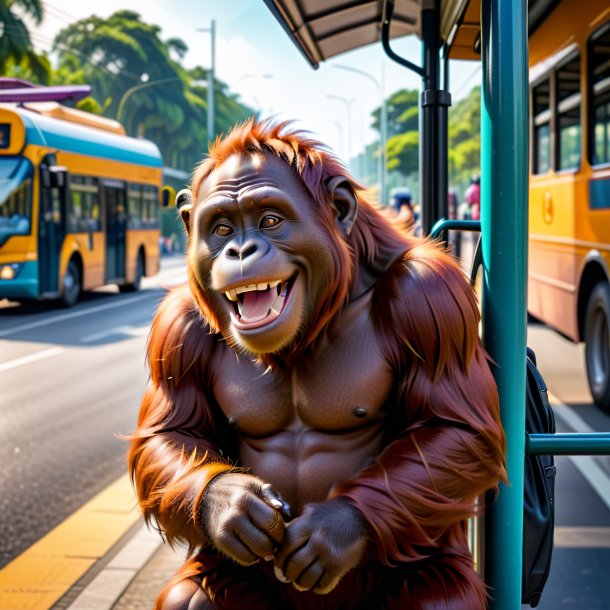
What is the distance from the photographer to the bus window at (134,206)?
18.8 m

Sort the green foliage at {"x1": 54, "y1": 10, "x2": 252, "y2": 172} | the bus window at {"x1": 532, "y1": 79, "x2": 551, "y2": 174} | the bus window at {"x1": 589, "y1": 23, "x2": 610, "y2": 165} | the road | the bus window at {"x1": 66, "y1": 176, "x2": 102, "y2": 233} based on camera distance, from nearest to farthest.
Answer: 1. the road
2. the bus window at {"x1": 589, "y1": 23, "x2": 610, "y2": 165}
3. the bus window at {"x1": 532, "y1": 79, "x2": 551, "y2": 174}
4. the bus window at {"x1": 66, "y1": 176, "x2": 102, "y2": 233}
5. the green foliage at {"x1": 54, "y1": 10, "x2": 252, "y2": 172}

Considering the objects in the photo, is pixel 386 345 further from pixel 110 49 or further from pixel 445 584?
pixel 110 49

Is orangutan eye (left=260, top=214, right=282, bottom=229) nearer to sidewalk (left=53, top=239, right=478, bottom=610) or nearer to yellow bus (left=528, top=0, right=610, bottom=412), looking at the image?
sidewalk (left=53, top=239, right=478, bottom=610)

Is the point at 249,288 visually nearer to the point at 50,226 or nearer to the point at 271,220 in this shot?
the point at 271,220

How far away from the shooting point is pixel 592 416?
23.2 feet

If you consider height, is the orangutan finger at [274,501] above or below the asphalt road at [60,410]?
above

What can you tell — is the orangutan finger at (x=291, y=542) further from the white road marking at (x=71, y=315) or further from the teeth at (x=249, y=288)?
the white road marking at (x=71, y=315)

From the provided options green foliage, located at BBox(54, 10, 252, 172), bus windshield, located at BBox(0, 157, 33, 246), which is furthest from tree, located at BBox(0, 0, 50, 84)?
green foliage, located at BBox(54, 10, 252, 172)

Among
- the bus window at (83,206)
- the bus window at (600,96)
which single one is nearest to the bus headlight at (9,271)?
the bus window at (83,206)

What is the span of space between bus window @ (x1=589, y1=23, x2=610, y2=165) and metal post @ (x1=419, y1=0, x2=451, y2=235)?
360 centimetres

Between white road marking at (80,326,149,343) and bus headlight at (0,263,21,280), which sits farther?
bus headlight at (0,263,21,280)

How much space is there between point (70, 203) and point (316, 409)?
574 inches

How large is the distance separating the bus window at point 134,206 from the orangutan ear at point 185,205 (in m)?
17.1

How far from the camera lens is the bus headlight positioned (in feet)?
46.4
